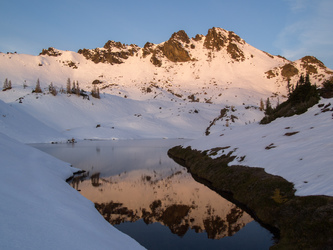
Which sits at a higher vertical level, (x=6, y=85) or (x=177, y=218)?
(x=6, y=85)

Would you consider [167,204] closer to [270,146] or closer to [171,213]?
[171,213]

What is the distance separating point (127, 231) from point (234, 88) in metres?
142

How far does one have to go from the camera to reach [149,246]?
35.2 feet

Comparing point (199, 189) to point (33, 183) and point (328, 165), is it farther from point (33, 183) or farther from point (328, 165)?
point (33, 183)

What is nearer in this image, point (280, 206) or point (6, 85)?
point (280, 206)

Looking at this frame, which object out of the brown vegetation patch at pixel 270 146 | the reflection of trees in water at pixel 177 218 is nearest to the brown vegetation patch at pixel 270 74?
the brown vegetation patch at pixel 270 146

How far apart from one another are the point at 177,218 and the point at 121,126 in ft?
239

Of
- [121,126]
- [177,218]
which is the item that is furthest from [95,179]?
[121,126]

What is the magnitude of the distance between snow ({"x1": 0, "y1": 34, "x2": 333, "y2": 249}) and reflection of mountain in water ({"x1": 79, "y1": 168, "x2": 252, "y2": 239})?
2379 mm

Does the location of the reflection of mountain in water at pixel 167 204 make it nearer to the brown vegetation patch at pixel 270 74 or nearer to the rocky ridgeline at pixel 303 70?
the rocky ridgeline at pixel 303 70

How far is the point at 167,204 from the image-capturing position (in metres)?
15.8

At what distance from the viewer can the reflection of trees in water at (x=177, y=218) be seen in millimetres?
12258

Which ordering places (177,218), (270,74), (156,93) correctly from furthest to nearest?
(270,74), (156,93), (177,218)

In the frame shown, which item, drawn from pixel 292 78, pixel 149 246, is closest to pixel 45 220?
pixel 149 246
